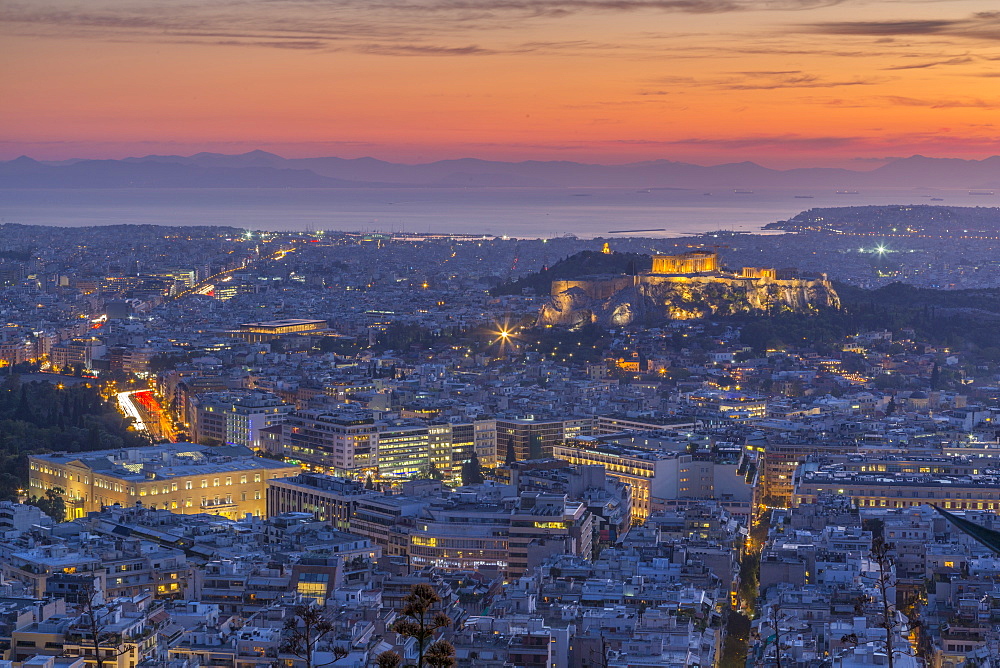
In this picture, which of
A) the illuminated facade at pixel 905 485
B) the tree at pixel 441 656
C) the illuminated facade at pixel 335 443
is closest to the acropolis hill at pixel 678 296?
the illuminated facade at pixel 335 443

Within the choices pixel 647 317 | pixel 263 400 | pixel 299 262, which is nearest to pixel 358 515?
pixel 263 400

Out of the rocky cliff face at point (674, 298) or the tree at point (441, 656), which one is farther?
the rocky cliff face at point (674, 298)

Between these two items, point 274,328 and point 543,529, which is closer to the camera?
point 543,529

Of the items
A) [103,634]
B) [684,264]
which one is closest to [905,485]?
[103,634]

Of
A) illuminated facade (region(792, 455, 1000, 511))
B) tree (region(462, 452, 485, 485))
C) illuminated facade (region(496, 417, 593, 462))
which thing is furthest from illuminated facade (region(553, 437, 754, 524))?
illuminated facade (region(496, 417, 593, 462))

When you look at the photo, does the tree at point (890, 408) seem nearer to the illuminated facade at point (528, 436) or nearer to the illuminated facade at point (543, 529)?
the illuminated facade at point (528, 436)

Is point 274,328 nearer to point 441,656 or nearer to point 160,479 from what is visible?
point 160,479

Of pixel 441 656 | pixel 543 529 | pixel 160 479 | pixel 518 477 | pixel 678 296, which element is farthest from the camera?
pixel 678 296
